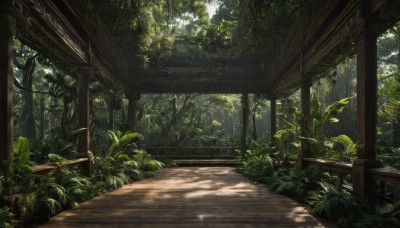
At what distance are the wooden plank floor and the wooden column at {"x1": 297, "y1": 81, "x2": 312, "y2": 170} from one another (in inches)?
54.5

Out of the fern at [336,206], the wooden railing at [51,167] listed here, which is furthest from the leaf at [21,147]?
the fern at [336,206]

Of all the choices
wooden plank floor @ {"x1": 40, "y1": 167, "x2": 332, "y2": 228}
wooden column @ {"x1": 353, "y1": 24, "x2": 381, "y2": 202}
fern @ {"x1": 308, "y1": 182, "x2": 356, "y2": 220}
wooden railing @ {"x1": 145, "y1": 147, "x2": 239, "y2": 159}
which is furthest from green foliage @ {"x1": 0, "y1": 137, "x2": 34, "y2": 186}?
wooden railing @ {"x1": 145, "y1": 147, "x2": 239, "y2": 159}

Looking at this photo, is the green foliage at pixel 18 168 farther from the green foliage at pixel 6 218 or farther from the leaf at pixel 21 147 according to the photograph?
the green foliage at pixel 6 218

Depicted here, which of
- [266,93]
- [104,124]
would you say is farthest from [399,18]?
[104,124]

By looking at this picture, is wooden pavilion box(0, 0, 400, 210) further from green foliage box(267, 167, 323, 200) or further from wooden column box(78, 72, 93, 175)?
green foliage box(267, 167, 323, 200)

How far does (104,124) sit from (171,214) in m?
18.5

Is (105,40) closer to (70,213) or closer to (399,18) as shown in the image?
(70,213)

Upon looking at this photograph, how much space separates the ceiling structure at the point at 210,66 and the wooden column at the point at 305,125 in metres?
0.36

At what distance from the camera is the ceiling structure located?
4.28m

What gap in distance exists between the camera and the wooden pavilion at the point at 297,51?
381 cm

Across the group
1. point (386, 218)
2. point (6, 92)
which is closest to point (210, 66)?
point (6, 92)

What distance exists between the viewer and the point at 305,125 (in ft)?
24.6

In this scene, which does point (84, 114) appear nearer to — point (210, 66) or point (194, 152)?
point (210, 66)

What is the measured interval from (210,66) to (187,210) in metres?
8.43
